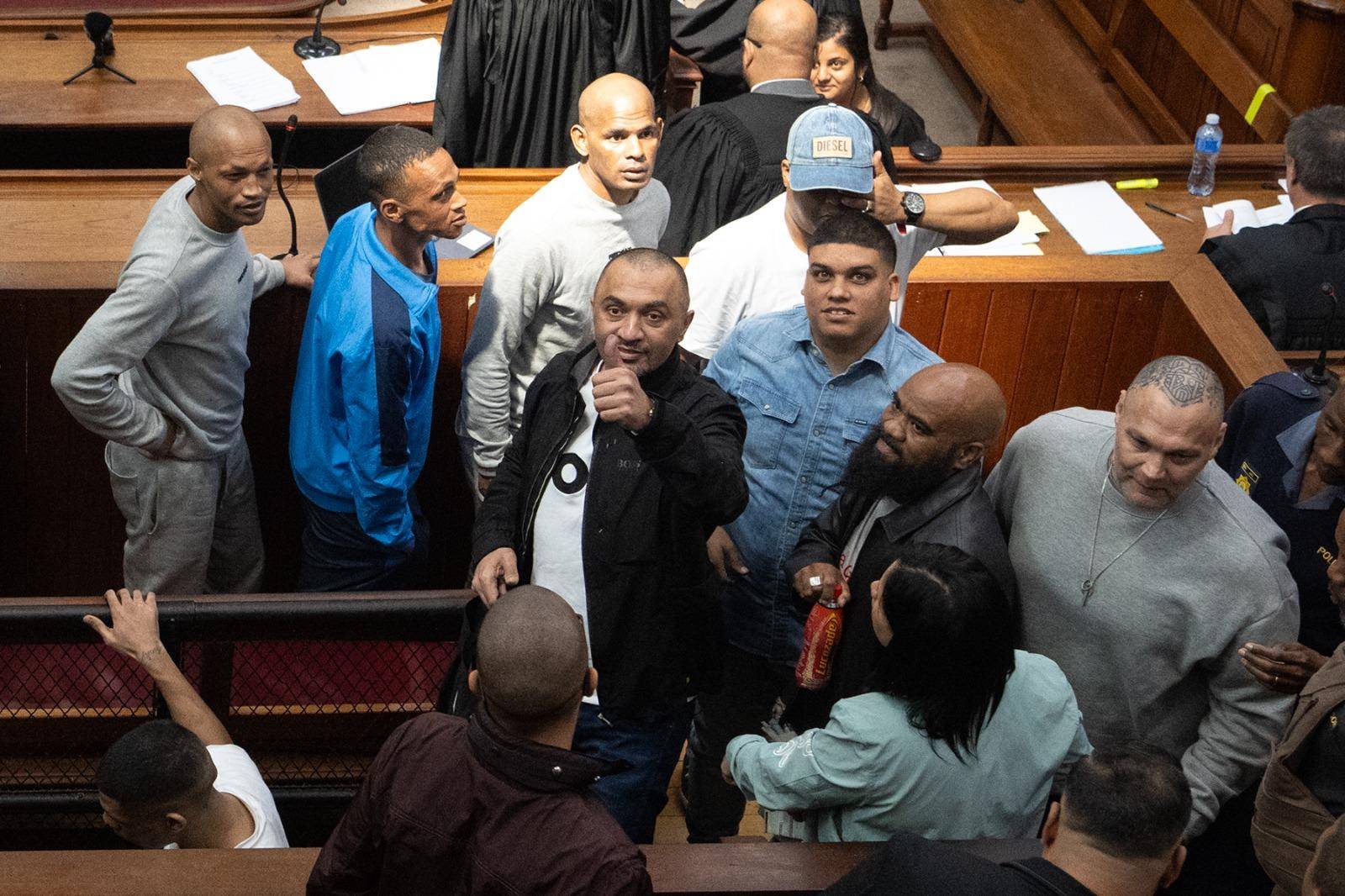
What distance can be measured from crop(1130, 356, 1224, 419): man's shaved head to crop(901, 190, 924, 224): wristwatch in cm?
87

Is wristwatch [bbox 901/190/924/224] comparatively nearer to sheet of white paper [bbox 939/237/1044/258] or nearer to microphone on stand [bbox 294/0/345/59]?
sheet of white paper [bbox 939/237/1044/258]

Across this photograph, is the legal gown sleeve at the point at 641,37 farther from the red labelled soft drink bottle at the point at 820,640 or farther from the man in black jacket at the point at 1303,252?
the red labelled soft drink bottle at the point at 820,640

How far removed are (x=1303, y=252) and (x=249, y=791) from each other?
9.44 ft

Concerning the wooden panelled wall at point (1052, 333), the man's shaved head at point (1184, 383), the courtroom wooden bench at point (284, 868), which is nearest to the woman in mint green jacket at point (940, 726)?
the courtroom wooden bench at point (284, 868)

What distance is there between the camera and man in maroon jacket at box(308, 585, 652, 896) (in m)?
1.75

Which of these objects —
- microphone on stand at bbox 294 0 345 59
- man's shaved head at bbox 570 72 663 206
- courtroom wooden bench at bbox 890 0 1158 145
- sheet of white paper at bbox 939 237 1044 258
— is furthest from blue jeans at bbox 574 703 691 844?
courtroom wooden bench at bbox 890 0 1158 145

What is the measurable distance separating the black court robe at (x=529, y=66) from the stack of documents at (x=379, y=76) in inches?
22.2

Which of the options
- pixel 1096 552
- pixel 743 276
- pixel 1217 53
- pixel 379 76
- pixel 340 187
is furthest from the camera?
pixel 1217 53

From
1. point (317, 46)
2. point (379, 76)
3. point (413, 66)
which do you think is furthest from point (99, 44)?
point (413, 66)

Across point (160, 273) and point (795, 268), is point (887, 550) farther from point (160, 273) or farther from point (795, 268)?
point (160, 273)

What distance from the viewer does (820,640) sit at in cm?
235

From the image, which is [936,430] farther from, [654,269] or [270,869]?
[270,869]

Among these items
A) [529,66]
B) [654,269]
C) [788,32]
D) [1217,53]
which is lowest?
[654,269]

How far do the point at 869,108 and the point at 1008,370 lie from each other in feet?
3.89
